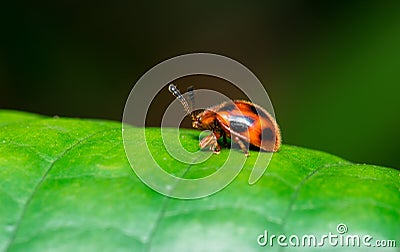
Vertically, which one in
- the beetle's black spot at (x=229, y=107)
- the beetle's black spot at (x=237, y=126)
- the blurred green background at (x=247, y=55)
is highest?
the beetle's black spot at (x=229, y=107)

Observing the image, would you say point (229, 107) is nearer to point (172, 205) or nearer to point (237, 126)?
point (237, 126)

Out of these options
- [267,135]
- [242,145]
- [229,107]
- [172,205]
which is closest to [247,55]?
[229,107]

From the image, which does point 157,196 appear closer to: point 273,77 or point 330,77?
point 330,77

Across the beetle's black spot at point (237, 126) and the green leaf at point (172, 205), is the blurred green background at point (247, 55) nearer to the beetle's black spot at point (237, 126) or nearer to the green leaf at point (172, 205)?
the beetle's black spot at point (237, 126)

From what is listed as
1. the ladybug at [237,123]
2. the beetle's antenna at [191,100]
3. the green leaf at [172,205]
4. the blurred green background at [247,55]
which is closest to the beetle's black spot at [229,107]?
the ladybug at [237,123]

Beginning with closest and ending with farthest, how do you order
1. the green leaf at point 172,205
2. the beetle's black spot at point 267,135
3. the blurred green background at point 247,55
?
the green leaf at point 172,205, the beetle's black spot at point 267,135, the blurred green background at point 247,55

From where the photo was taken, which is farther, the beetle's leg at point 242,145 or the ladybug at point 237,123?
the ladybug at point 237,123

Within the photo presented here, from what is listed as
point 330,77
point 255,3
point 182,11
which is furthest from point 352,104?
point 182,11
